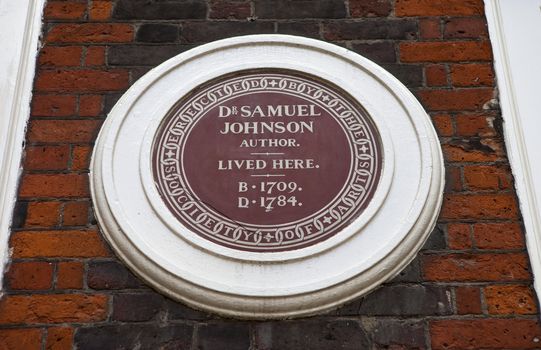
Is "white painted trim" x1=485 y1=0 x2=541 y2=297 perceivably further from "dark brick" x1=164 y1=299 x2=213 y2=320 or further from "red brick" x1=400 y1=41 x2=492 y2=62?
"dark brick" x1=164 y1=299 x2=213 y2=320

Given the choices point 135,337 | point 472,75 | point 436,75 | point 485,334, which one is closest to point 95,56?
point 135,337

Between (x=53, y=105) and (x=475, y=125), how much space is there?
125 centimetres

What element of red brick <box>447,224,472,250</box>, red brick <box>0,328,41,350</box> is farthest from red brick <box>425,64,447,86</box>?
red brick <box>0,328,41,350</box>

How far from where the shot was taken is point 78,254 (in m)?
2.19

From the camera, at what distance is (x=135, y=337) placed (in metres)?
2.07

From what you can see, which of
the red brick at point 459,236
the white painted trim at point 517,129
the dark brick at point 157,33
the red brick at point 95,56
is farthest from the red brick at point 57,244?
the white painted trim at point 517,129

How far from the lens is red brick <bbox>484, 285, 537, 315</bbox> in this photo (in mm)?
2105

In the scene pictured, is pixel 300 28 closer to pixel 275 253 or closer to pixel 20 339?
pixel 275 253

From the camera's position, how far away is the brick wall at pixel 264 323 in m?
2.07

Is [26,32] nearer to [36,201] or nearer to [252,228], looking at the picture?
[36,201]

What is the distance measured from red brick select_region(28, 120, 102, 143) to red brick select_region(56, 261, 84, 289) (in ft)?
1.31

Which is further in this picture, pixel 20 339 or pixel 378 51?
pixel 378 51

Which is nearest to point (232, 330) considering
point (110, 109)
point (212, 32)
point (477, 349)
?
point (477, 349)

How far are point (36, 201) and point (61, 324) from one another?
0.38m
